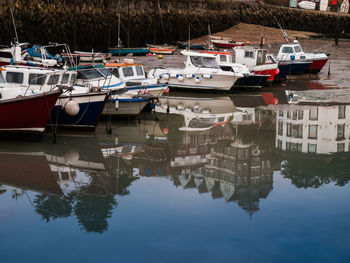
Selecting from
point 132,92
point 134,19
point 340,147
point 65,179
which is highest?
point 134,19

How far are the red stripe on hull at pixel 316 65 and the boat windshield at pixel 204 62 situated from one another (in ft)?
24.3

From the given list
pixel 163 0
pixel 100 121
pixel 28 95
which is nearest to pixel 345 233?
pixel 28 95

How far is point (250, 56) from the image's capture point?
2444 centimetres

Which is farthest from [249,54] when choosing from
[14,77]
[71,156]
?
[71,156]

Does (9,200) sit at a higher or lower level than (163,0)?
lower

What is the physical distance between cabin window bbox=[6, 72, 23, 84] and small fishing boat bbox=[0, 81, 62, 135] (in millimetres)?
702

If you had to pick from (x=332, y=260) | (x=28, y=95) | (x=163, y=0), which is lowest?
(x=332, y=260)

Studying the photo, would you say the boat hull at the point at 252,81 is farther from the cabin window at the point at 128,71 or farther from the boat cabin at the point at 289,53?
the cabin window at the point at 128,71

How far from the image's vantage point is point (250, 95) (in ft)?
72.6

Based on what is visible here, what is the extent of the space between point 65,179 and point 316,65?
18.8 meters

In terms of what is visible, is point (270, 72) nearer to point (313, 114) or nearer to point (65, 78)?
point (313, 114)

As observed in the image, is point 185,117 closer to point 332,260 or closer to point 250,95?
point 250,95

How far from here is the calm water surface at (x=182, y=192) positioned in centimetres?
810

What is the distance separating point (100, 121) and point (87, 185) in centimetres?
578
